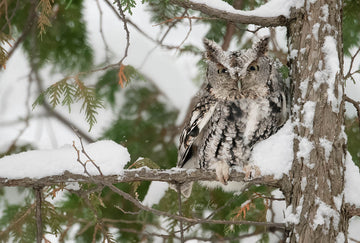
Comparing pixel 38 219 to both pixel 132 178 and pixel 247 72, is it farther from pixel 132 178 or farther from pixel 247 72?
pixel 247 72

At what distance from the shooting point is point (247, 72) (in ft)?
7.94

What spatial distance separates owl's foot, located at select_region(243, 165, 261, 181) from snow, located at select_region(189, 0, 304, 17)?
0.68 meters

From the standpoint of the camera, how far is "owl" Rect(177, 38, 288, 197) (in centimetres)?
241

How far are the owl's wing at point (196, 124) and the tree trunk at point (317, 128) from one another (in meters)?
0.50

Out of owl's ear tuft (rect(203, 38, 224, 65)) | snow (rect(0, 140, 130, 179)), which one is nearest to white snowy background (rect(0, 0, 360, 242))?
snow (rect(0, 140, 130, 179))

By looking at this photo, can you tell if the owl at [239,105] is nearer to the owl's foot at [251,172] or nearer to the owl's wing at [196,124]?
the owl's wing at [196,124]

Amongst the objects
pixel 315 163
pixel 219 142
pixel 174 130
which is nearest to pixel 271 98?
pixel 219 142

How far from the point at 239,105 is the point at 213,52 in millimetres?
307

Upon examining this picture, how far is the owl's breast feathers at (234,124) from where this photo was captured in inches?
95.1

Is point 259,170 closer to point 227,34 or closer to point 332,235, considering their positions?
point 332,235

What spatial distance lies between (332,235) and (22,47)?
2438mm

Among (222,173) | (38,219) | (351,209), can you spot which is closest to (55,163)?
(38,219)

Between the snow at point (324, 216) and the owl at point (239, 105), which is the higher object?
the owl at point (239, 105)

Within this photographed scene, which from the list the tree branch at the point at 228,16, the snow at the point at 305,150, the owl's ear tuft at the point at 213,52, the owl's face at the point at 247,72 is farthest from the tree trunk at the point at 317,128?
the owl's ear tuft at the point at 213,52
